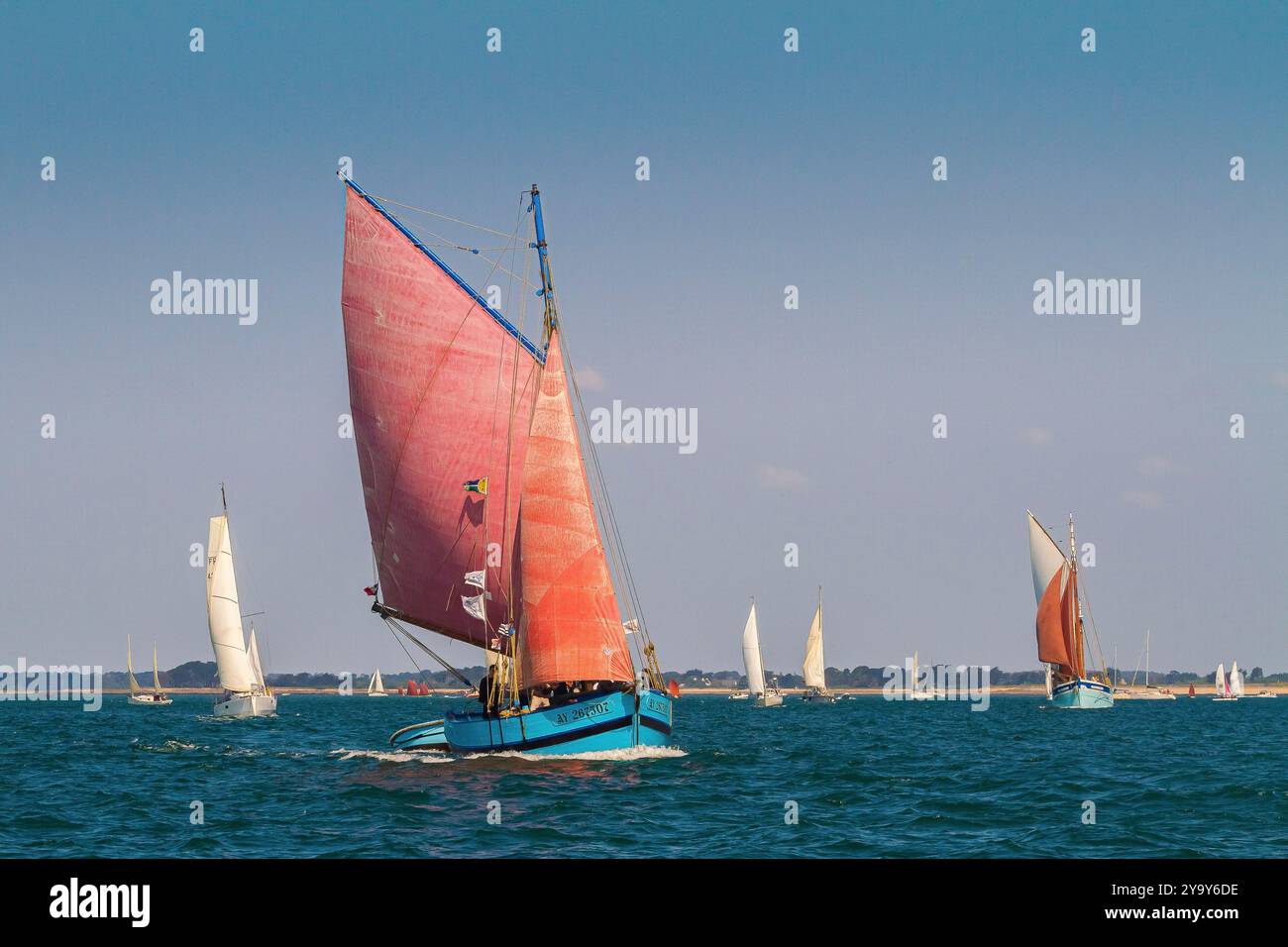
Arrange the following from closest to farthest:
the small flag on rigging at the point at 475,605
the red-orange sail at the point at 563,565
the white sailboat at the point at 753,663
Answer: the red-orange sail at the point at 563,565, the small flag on rigging at the point at 475,605, the white sailboat at the point at 753,663

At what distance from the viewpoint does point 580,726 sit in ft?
135

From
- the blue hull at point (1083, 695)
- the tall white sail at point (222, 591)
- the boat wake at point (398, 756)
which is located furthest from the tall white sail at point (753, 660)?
the boat wake at point (398, 756)

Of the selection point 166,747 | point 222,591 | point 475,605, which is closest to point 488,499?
point 475,605

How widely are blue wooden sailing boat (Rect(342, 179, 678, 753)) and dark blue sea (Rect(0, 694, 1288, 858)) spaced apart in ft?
5.45

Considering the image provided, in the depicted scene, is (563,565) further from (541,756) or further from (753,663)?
(753,663)

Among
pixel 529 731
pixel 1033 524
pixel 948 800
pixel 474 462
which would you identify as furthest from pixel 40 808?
pixel 1033 524

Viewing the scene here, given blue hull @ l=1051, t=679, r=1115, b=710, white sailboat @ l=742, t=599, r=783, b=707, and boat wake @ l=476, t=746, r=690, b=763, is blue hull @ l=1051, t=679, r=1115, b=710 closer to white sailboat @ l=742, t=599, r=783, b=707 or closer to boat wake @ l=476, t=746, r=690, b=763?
white sailboat @ l=742, t=599, r=783, b=707

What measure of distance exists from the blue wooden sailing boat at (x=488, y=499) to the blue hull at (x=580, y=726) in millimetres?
45

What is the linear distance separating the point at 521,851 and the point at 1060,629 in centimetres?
10042

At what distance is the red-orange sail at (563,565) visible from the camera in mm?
41375

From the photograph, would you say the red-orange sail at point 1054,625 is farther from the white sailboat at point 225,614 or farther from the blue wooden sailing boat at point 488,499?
the blue wooden sailing boat at point 488,499
